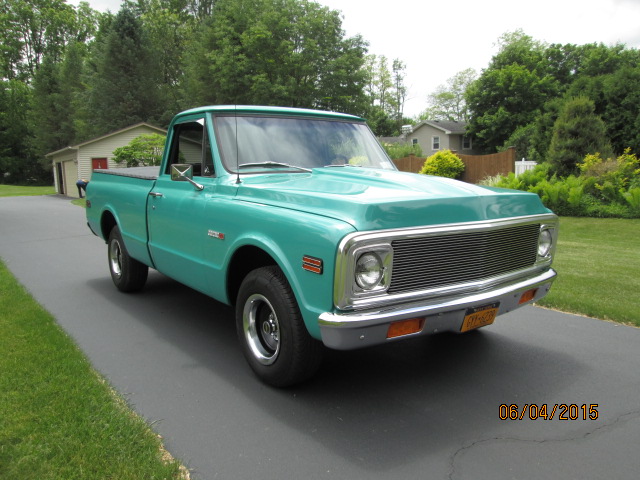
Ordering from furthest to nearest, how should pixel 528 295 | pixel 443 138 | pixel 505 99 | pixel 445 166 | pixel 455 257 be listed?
pixel 443 138, pixel 505 99, pixel 445 166, pixel 528 295, pixel 455 257

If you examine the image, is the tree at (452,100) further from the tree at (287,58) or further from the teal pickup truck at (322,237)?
the teal pickup truck at (322,237)

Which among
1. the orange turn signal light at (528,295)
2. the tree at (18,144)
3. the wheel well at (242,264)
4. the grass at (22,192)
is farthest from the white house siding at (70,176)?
the orange turn signal light at (528,295)

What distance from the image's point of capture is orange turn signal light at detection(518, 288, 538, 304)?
141 inches

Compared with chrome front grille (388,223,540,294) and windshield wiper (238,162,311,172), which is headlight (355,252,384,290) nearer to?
chrome front grille (388,223,540,294)

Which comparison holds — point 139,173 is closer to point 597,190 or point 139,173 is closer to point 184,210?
point 184,210

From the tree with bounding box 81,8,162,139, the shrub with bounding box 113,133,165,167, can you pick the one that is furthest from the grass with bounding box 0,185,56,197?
the shrub with bounding box 113,133,165,167

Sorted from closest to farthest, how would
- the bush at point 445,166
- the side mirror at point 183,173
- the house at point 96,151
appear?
the side mirror at point 183,173
the bush at point 445,166
the house at point 96,151

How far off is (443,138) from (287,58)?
67.8 feet

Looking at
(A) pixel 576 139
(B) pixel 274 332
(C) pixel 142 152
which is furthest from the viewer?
(C) pixel 142 152

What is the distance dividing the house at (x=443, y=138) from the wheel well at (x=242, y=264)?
43899 millimetres

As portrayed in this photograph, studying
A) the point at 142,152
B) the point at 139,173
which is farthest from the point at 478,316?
the point at 142,152

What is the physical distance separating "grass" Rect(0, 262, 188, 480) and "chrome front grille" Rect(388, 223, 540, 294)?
1.65 metres

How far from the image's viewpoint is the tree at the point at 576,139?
52.9ft

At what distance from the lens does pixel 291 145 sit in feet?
14.4
